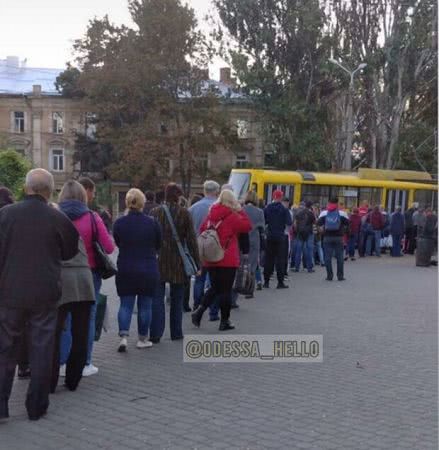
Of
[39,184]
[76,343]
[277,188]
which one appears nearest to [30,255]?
[39,184]

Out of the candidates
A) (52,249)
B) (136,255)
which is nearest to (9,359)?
(52,249)

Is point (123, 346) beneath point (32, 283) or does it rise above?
beneath

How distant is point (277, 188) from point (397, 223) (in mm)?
4191

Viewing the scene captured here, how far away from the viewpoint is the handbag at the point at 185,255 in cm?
781

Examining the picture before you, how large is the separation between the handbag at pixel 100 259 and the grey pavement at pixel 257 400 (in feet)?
3.16

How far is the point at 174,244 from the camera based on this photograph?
7.86 meters

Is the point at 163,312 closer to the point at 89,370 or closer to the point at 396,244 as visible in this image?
the point at 89,370

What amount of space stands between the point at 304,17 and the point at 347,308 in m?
27.7

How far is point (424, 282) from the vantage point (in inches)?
595

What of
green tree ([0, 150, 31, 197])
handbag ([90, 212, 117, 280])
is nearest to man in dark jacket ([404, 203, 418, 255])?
green tree ([0, 150, 31, 197])

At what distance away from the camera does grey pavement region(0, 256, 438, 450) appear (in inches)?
188

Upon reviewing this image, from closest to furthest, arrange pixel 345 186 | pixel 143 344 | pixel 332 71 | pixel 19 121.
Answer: pixel 143 344
pixel 345 186
pixel 332 71
pixel 19 121

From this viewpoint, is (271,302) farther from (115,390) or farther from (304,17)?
(304,17)

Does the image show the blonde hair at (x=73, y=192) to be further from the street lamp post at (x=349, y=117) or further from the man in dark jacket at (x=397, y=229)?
the street lamp post at (x=349, y=117)
